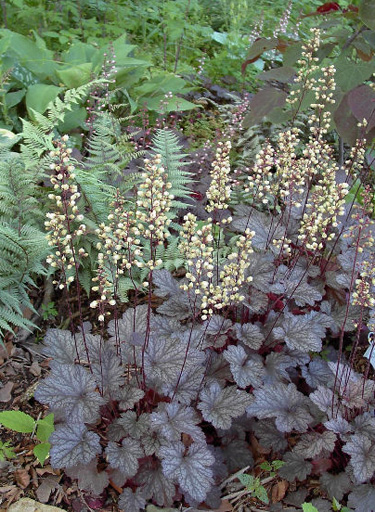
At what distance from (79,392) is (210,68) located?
432cm

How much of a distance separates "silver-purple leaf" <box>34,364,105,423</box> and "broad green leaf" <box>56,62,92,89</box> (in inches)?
100

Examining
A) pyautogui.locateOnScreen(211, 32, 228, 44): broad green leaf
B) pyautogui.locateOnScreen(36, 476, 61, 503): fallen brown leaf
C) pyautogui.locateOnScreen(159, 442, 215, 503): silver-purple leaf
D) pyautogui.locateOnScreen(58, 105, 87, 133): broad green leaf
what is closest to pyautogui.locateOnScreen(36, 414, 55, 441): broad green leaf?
pyautogui.locateOnScreen(36, 476, 61, 503): fallen brown leaf

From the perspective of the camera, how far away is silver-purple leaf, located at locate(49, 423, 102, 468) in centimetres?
186

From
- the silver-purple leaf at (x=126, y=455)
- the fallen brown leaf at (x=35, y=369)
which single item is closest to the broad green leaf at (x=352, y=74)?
the silver-purple leaf at (x=126, y=455)

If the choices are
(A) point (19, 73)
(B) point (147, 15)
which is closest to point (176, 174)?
(A) point (19, 73)

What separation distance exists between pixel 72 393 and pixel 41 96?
8.31ft

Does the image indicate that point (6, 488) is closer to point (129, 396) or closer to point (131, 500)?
point (131, 500)

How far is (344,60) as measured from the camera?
283 cm

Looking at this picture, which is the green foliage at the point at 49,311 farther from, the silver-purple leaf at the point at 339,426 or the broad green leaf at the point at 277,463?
the silver-purple leaf at the point at 339,426

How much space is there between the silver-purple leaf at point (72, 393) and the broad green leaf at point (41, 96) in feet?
7.61

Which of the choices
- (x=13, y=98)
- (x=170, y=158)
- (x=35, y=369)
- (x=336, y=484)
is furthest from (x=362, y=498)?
(x=13, y=98)

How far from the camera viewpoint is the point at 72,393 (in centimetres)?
197

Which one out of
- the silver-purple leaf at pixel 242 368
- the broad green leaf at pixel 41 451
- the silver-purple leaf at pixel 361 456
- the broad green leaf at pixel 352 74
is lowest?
the broad green leaf at pixel 41 451

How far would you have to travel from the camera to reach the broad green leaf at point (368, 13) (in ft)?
7.95
